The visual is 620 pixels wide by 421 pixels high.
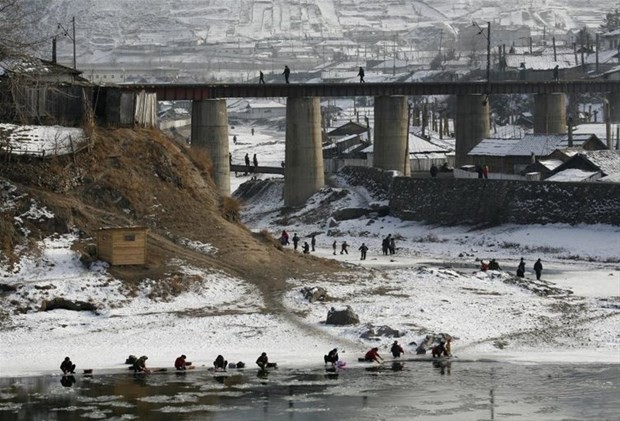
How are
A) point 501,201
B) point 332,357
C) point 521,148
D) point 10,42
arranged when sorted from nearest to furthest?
point 332,357 → point 10,42 → point 501,201 → point 521,148

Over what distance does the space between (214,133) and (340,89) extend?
614 inches

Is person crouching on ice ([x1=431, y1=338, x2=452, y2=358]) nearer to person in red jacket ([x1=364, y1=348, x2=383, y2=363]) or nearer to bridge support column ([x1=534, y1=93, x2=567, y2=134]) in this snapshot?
person in red jacket ([x1=364, y1=348, x2=383, y2=363])

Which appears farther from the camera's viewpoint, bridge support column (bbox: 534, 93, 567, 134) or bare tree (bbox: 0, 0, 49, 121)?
bridge support column (bbox: 534, 93, 567, 134)

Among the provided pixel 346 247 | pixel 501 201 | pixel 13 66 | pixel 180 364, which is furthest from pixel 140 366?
pixel 501 201

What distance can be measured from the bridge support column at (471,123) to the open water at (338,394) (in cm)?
6825

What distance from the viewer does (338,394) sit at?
143 feet

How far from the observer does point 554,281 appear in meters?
67.1

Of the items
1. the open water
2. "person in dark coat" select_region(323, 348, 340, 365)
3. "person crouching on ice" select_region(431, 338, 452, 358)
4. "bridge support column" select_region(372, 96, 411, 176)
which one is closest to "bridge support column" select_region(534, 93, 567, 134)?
"bridge support column" select_region(372, 96, 411, 176)

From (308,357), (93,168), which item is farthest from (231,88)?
(308,357)

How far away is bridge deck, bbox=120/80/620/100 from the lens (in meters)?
97.5

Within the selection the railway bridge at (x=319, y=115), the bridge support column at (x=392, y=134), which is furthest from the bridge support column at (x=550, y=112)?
the bridge support column at (x=392, y=134)

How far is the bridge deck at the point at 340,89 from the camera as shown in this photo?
97.5 metres

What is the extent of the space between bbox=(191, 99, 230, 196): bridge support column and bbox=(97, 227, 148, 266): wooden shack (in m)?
37.4

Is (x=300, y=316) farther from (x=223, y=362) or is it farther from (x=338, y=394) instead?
(x=338, y=394)
